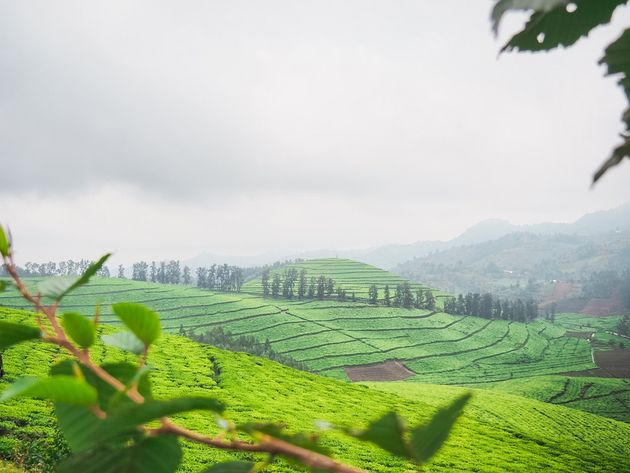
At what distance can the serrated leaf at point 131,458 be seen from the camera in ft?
1.24

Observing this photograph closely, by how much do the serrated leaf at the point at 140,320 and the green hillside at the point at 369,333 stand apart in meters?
58.9

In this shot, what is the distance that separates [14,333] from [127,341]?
12cm

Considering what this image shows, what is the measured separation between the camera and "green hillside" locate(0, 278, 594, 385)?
61.8m

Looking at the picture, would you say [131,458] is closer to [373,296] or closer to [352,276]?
[373,296]

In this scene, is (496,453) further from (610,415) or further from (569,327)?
(569,327)

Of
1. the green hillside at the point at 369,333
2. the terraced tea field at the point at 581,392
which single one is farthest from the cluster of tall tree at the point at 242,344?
the terraced tea field at the point at 581,392

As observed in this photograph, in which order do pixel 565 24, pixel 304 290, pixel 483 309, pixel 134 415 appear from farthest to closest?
pixel 304 290, pixel 483 309, pixel 565 24, pixel 134 415

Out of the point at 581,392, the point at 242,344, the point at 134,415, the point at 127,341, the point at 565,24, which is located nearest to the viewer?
the point at 134,415

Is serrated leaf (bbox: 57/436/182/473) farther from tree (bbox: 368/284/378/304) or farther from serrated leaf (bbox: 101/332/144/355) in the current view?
tree (bbox: 368/284/378/304)

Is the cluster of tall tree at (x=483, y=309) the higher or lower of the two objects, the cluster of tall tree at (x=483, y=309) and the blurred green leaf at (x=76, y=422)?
the lower

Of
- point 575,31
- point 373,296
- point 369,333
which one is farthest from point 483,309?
point 575,31

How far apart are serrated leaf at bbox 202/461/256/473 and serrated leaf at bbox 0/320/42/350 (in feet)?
0.74

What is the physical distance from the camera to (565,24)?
0.69 metres

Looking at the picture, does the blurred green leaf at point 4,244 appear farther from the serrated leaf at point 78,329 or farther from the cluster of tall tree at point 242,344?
the cluster of tall tree at point 242,344
